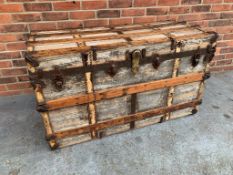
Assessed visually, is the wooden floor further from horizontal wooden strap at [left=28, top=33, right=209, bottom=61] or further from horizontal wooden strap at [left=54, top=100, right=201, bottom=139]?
horizontal wooden strap at [left=28, top=33, right=209, bottom=61]

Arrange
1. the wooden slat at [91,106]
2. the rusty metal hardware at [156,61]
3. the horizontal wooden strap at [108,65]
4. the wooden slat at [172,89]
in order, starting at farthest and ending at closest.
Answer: the wooden slat at [172,89], the rusty metal hardware at [156,61], the wooden slat at [91,106], the horizontal wooden strap at [108,65]

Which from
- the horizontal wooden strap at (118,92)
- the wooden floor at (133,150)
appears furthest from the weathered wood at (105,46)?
the wooden floor at (133,150)

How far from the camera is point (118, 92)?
1847 mm

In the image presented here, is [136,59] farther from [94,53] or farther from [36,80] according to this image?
[36,80]

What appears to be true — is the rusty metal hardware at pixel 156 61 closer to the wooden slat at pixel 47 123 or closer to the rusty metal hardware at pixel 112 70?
the rusty metal hardware at pixel 112 70

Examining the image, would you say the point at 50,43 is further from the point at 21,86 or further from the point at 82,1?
the point at 21,86

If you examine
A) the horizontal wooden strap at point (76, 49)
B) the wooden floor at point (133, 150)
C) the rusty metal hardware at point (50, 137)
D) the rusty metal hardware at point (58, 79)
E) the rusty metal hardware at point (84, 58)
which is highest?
the horizontal wooden strap at point (76, 49)

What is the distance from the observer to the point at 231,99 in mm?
2553

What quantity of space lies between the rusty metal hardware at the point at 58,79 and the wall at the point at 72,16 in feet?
3.02

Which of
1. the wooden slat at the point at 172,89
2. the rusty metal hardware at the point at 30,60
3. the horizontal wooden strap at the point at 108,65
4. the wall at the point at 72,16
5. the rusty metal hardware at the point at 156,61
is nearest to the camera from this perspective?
the rusty metal hardware at the point at 30,60

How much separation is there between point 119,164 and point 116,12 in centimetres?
159

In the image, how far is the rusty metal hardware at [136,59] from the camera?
1.71 meters

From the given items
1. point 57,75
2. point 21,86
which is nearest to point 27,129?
point 21,86

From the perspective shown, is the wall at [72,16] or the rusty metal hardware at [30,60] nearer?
the rusty metal hardware at [30,60]
